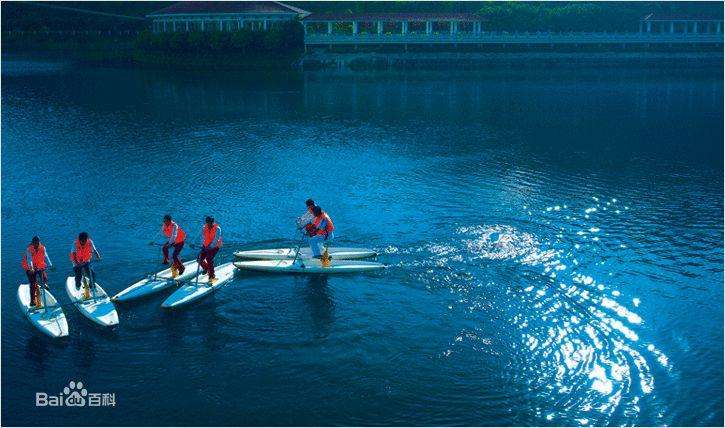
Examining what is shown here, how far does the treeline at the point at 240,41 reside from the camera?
10388 cm

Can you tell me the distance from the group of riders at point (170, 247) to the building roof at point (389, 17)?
8405 cm

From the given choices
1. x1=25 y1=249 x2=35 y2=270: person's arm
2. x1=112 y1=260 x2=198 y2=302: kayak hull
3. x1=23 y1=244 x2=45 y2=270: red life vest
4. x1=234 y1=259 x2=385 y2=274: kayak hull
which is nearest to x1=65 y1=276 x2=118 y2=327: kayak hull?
x1=112 y1=260 x2=198 y2=302: kayak hull

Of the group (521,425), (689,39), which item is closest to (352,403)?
(521,425)

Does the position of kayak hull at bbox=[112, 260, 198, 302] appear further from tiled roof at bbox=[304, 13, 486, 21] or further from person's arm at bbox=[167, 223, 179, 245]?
tiled roof at bbox=[304, 13, 486, 21]

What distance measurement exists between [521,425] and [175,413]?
9961 mm

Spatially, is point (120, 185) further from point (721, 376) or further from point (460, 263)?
point (721, 376)

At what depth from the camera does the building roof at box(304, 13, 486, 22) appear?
110m

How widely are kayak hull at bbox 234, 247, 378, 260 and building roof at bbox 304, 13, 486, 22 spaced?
82812 mm

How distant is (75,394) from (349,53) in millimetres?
92353

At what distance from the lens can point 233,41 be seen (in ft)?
341

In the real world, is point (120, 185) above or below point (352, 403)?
above

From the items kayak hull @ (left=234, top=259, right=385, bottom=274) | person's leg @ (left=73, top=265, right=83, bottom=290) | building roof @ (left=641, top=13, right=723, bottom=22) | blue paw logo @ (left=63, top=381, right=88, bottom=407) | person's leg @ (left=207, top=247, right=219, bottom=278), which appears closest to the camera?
blue paw logo @ (left=63, top=381, right=88, bottom=407)

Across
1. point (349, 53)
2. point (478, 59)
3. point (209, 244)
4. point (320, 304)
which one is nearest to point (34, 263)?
point (209, 244)

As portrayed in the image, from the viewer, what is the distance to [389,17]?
11138 centimetres
